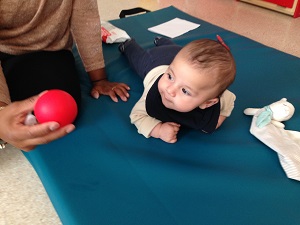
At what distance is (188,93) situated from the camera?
779mm

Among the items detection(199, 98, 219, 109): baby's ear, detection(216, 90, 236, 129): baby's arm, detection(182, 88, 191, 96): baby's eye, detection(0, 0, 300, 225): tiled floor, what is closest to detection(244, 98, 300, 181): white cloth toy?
detection(216, 90, 236, 129): baby's arm

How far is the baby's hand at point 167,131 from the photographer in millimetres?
905

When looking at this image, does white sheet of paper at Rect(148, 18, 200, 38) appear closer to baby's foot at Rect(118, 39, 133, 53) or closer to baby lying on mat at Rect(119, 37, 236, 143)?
baby's foot at Rect(118, 39, 133, 53)

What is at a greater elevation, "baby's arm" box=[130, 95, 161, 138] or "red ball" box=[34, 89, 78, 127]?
"red ball" box=[34, 89, 78, 127]

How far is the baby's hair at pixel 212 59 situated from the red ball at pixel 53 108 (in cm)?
34

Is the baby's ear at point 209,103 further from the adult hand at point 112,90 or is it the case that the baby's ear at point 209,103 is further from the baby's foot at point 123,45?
the baby's foot at point 123,45

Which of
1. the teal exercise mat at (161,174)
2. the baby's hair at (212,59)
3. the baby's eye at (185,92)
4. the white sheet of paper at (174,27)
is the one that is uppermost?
the baby's hair at (212,59)

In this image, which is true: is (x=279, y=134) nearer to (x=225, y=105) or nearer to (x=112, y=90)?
(x=225, y=105)

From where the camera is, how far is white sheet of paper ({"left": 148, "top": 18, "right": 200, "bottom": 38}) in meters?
1.56

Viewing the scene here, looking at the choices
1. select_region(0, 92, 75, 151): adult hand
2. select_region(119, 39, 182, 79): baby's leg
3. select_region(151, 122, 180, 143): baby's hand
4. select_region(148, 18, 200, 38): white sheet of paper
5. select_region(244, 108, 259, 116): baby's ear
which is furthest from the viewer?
select_region(148, 18, 200, 38): white sheet of paper

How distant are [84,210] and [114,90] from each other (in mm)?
504

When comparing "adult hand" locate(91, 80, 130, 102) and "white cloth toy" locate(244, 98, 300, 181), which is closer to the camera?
"white cloth toy" locate(244, 98, 300, 181)

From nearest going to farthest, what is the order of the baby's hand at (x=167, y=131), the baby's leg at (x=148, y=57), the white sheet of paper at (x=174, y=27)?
the baby's hand at (x=167, y=131), the baby's leg at (x=148, y=57), the white sheet of paper at (x=174, y=27)

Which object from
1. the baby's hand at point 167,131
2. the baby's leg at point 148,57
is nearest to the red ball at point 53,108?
the baby's hand at point 167,131
